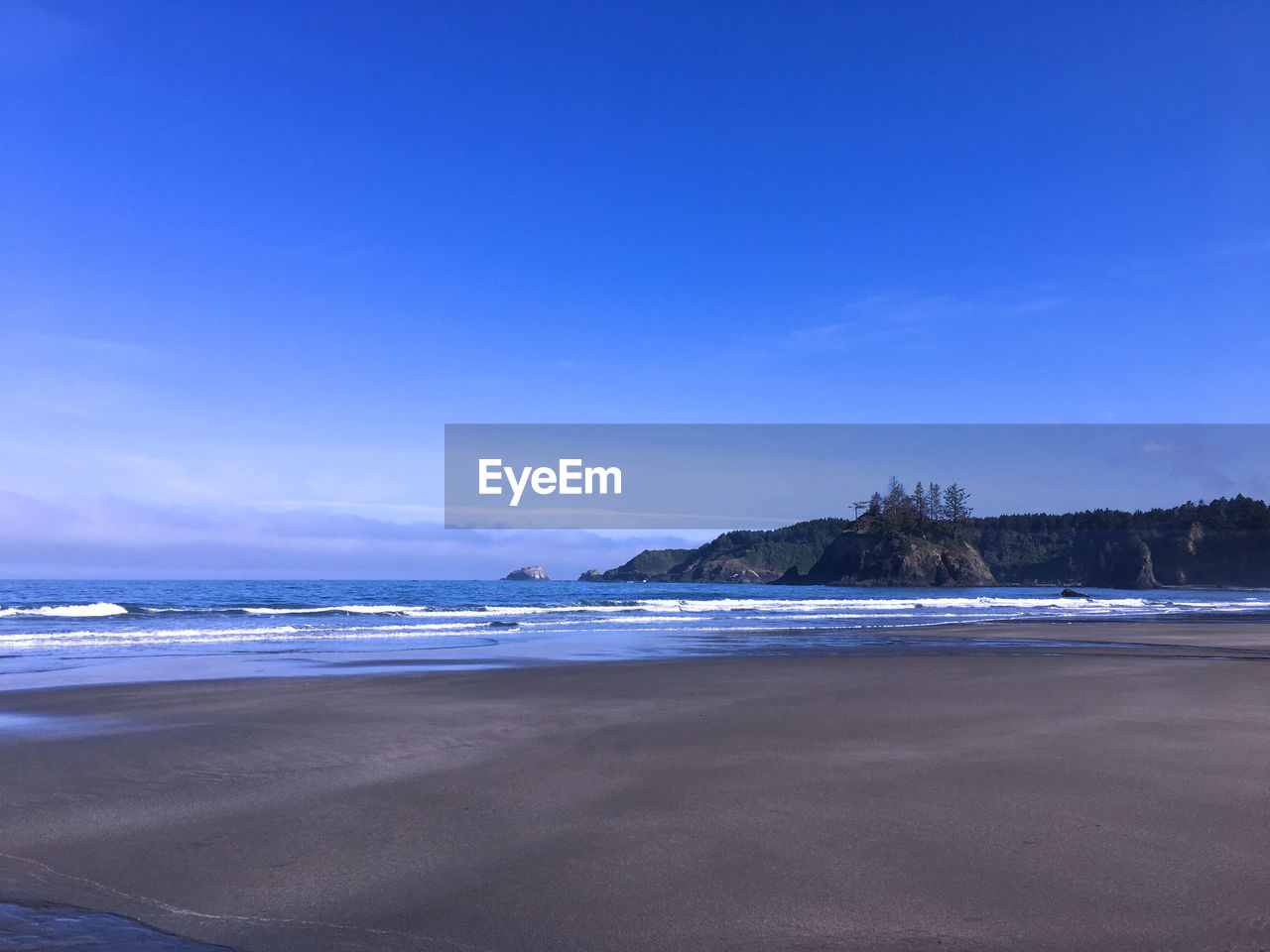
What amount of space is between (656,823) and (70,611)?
36408 millimetres

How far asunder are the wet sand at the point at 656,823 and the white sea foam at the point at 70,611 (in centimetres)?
2622

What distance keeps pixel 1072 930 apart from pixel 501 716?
658cm

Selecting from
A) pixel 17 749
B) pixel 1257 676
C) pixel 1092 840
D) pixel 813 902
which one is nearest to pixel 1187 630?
pixel 1257 676

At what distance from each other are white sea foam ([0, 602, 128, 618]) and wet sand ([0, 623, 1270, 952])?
26217 mm

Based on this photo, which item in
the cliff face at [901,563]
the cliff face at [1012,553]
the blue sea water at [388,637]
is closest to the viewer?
the blue sea water at [388,637]

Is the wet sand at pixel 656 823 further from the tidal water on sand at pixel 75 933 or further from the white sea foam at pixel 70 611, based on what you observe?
the white sea foam at pixel 70 611

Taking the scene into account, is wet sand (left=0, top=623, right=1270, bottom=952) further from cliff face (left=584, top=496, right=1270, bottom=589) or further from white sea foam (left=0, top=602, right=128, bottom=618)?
cliff face (left=584, top=496, right=1270, bottom=589)

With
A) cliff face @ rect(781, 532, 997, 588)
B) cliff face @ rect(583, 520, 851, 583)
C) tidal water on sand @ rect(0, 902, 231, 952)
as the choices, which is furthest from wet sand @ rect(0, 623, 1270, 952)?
cliff face @ rect(583, 520, 851, 583)

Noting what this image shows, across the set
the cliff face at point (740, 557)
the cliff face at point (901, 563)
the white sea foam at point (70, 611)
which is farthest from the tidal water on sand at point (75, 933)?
the cliff face at point (740, 557)

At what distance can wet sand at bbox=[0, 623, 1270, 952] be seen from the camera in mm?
3580

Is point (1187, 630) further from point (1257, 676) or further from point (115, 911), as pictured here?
point (115, 911)

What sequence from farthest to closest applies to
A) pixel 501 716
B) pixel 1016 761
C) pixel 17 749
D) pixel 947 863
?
pixel 501 716, pixel 17 749, pixel 1016 761, pixel 947 863

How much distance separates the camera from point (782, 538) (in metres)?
177

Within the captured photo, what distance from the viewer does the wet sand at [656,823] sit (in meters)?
3.58
